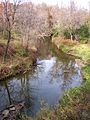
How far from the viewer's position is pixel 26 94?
2458 cm

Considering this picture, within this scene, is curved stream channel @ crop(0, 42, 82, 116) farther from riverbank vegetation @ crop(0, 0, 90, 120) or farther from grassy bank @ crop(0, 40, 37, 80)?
riverbank vegetation @ crop(0, 0, 90, 120)

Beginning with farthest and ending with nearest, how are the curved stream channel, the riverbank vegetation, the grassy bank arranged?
the grassy bank → the curved stream channel → the riverbank vegetation

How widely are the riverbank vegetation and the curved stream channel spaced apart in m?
1.22

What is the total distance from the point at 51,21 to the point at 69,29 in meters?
22.4

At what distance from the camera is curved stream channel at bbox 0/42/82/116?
22.5 metres

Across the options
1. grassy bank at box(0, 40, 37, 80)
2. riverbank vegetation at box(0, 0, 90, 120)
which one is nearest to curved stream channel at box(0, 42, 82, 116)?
grassy bank at box(0, 40, 37, 80)

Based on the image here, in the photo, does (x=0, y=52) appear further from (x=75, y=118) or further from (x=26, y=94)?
(x=75, y=118)

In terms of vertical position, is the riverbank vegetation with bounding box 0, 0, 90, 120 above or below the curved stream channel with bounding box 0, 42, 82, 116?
above

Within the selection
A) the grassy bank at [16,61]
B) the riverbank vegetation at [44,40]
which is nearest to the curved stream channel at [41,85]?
the grassy bank at [16,61]

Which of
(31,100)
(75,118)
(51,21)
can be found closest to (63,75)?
(31,100)

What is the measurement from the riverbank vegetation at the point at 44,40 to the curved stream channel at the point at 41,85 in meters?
1.22

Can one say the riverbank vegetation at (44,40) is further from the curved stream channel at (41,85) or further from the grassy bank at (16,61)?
the curved stream channel at (41,85)

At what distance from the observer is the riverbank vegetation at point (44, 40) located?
45.7 ft

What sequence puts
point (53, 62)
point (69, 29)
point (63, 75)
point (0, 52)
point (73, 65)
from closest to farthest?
point (63, 75) → point (0, 52) → point (73, 65) → point (53, 62) → point (69, 29)
